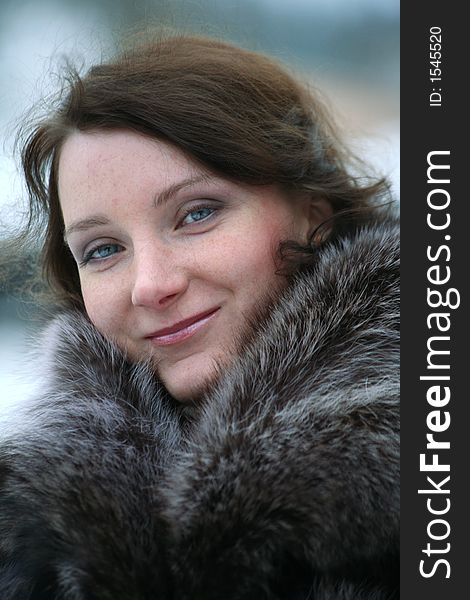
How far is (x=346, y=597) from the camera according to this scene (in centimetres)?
113

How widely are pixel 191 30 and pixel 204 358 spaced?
954 mm

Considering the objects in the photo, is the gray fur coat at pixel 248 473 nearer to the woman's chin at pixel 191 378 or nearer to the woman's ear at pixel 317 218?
the woman's chin at pixel 191 378

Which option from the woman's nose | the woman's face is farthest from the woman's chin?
the woman's nose

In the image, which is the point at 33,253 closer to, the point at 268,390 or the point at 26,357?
the point at 26,357

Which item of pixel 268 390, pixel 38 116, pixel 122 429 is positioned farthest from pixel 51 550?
pixel 38 116

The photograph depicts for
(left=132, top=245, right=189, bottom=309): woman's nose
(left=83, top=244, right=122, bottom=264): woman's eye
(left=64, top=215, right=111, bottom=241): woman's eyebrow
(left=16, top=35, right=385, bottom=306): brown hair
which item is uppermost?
(left=16, top=35, right=385, bottom=306): brown hair

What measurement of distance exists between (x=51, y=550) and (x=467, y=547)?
0.65 m

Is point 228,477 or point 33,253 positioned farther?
point 33,253

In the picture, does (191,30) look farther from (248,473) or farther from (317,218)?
(248,473)

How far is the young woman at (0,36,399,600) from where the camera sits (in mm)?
1104

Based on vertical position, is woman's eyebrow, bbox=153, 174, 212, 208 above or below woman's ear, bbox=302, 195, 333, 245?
below

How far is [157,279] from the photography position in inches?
55.7

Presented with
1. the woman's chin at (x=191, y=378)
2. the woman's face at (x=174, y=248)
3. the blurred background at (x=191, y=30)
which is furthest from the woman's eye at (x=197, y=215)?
the blurred background at (x=191, y=30)

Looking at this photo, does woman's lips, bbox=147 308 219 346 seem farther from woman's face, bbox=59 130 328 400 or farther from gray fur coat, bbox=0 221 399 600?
gray fur coat, bbox=0 221 399 600
